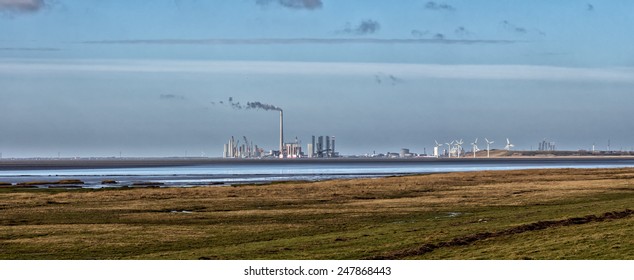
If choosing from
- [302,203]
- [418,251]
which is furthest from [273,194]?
[418,251]

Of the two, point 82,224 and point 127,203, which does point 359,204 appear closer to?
point 127,203

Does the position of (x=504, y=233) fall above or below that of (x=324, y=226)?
above

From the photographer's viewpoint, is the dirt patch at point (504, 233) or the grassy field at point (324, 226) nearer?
the dirt patch at point (504, 233)

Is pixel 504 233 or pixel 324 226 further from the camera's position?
pixel 324 226

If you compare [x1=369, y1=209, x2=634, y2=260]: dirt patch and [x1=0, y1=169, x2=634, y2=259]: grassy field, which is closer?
[x1=369, y1=209, x2=634, y2=260]: dirt patch
